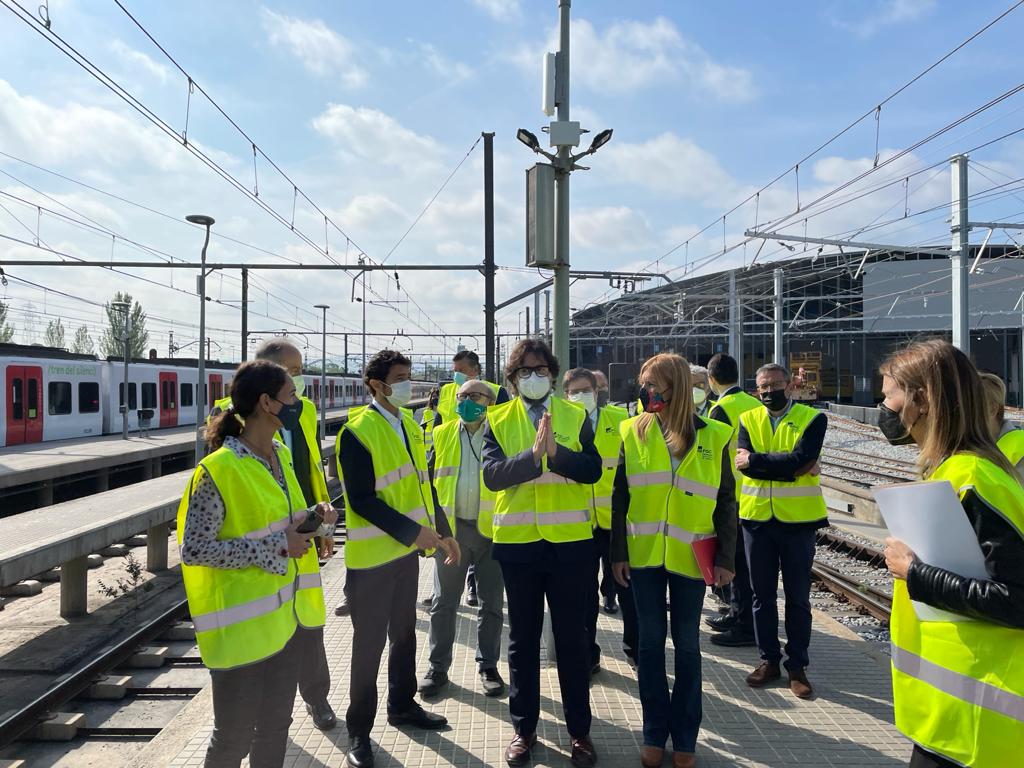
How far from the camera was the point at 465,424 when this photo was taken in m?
4.96

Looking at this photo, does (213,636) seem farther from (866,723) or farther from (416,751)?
(866,723)

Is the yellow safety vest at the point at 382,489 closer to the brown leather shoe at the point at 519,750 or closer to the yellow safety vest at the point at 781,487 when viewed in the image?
the brown leather shoe at the point at 519,750

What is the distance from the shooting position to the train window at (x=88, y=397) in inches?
800

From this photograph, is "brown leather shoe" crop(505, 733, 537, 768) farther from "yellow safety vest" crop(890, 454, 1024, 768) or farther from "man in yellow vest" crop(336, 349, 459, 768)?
"yellow safety vest" crop(890, 454, 1024, 768)

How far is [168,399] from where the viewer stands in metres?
25.1

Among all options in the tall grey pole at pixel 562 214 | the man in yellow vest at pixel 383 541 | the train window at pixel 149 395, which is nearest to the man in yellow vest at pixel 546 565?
the man in yellow vest at pixel 383 541

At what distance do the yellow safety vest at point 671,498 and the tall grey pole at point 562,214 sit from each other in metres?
1.66

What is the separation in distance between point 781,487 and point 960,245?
438 inches

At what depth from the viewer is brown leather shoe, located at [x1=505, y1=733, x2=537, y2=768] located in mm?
3422

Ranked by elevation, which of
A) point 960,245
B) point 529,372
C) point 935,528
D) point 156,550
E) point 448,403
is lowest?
point 156,550

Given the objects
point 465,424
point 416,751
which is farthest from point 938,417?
point 465,424

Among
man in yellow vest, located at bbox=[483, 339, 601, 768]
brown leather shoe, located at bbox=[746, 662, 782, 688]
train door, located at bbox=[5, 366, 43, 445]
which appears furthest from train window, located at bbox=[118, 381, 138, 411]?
brown leather shoe, located at bbox=[746, 662, 782, 688]

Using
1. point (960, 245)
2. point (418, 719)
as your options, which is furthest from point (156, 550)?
point (960, 245)

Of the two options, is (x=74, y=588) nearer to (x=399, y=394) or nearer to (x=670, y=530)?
(x=399, y=394)
